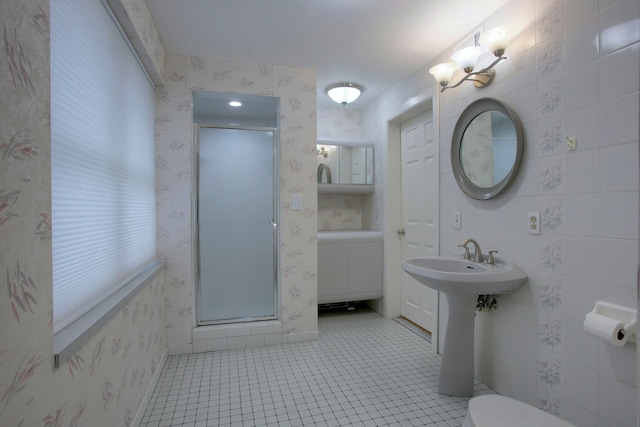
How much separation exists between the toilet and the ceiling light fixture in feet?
8.56

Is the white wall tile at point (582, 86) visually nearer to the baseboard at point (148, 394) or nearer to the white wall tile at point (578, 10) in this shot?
the white wall tile at point (578, 10)

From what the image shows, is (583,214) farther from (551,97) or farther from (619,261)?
(551,97)

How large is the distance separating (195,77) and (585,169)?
8.30ft

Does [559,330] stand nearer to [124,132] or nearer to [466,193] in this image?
[466,193]

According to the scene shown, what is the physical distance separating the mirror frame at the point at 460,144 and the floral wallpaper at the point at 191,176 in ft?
3.66

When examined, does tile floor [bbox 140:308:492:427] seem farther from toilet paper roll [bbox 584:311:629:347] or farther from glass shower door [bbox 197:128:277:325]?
toilet paper roll [bbox 584:311:629:347]

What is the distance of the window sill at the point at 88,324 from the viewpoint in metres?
0.92

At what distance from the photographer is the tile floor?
170 cm

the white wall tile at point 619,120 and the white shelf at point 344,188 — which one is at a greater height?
the white wall tile at point 619,120

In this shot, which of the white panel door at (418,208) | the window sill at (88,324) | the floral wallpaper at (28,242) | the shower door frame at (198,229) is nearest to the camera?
the floral wallpaper at (28,242)

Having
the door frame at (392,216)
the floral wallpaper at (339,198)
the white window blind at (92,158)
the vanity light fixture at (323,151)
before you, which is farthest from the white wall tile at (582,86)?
the floral wallpaper at (339,198)

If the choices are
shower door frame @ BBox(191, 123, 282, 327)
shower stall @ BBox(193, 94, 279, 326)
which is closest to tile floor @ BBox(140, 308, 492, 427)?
shower door frame @ BBox(191, 123, 282, 327)

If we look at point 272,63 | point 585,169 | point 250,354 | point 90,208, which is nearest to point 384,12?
point 272,63

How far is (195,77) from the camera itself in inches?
97.7
